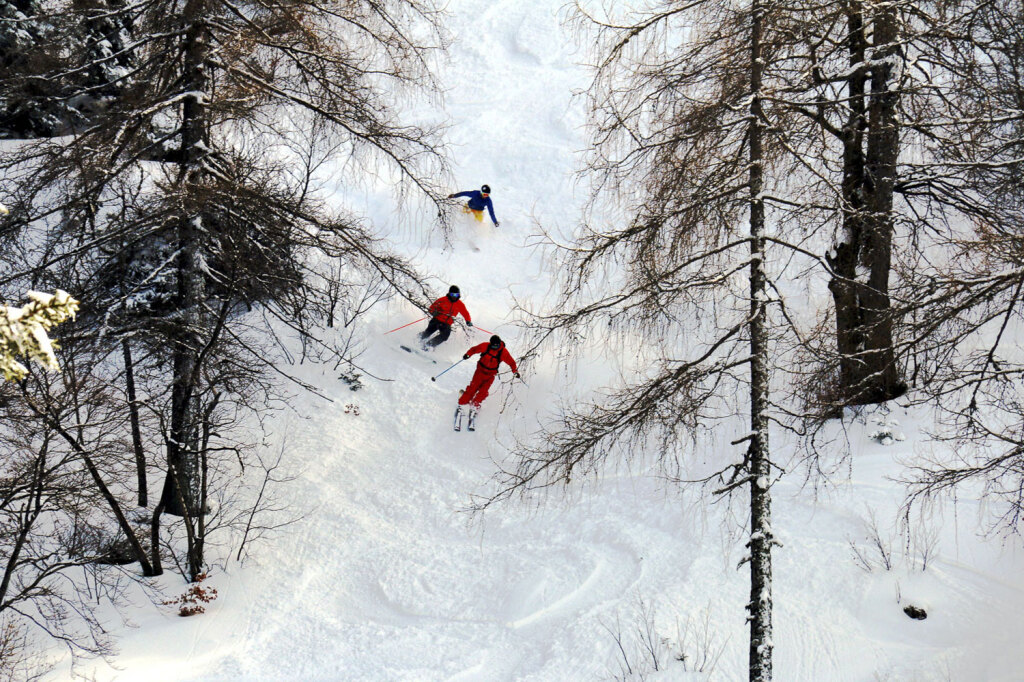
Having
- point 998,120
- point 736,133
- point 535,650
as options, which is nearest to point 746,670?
point 535,650

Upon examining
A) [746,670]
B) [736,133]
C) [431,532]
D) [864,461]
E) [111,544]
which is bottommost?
[746,670]

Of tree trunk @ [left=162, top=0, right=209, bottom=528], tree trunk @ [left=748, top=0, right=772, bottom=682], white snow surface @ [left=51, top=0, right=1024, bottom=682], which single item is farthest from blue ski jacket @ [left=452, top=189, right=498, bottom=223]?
tree trunk @ [left=748, top=0, right=772, bottom=682]

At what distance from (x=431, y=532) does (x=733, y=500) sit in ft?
12.7

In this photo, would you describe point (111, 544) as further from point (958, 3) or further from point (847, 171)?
point (958, 3)

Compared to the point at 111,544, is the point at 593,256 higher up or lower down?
higher up

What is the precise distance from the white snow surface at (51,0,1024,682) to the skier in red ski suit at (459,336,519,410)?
43cm

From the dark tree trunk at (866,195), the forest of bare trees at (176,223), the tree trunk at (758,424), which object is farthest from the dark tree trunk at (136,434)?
the dark tree trunk at (866,195)

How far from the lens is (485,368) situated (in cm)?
1273

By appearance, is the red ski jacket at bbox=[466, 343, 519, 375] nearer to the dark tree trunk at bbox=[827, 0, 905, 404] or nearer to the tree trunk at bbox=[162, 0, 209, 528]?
the tree trunk at bbox=[162, 0, 209, 528]

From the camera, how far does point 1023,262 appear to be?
5.93 m

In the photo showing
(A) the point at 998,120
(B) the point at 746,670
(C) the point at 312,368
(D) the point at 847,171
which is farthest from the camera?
(C) the point at 312,368

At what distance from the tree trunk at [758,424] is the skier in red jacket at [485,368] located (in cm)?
616

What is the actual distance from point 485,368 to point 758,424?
255 inches

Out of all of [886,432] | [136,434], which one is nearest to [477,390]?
[136,434]
